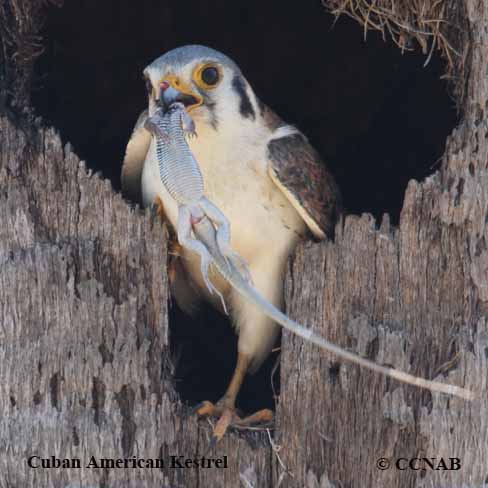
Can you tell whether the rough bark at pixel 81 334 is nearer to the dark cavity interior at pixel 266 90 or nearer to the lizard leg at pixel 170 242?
the lizard leg at pixel 170 242

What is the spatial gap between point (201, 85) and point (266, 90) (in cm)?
124

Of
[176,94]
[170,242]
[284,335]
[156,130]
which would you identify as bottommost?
[284,335]

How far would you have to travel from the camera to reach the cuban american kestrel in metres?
3.90

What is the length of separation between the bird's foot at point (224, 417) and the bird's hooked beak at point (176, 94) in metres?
0.86

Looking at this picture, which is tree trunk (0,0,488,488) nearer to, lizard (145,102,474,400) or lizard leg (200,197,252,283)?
lizard (145,102,474,400)

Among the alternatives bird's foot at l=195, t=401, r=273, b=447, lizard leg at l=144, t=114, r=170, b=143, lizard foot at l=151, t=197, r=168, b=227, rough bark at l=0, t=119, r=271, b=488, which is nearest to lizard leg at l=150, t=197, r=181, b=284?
lizard foot at l=151, t=197, r=168, b=227

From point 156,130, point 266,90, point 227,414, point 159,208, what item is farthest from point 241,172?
point 266,90

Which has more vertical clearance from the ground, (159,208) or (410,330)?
(159,208)

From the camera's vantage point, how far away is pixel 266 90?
5.14 m

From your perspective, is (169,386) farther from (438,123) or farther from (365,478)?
(438,123)

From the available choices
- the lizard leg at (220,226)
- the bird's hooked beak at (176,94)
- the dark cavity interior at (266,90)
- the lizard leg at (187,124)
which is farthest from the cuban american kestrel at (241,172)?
the dark cavity interior at (266,90)

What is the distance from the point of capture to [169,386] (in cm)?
365

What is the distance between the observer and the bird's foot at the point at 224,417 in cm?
368

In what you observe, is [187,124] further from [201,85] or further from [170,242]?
[170,242]
